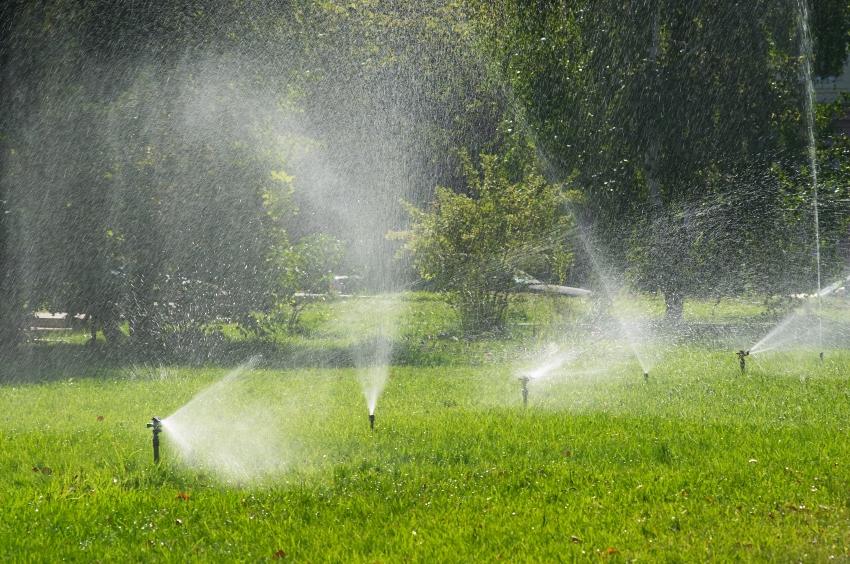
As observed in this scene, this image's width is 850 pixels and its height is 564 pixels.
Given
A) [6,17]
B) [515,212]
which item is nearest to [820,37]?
[515,212]

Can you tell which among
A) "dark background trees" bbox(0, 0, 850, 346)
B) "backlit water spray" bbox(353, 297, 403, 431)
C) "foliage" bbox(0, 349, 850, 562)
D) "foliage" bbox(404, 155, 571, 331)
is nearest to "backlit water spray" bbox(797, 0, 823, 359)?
"dark background trees" bbox(0, 0, 850, 346)

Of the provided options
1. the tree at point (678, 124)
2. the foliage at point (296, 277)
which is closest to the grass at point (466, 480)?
the foliage at point (296, 277)

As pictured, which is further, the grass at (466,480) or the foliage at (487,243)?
the foliage at (487,243)

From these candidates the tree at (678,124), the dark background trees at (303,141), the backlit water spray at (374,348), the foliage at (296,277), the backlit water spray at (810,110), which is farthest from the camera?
the tree at (678,124)

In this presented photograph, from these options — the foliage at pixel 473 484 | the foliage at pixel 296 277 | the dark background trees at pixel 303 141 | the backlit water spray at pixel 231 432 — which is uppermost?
the dark background trees at pixel 303 141

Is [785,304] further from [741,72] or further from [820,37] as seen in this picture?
[820,37]

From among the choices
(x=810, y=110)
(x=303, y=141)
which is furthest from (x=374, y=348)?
(x=810, y=110)

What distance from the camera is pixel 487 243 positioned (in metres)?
17.4

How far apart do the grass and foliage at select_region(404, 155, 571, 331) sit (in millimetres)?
6876

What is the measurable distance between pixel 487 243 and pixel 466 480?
11279 millimetres

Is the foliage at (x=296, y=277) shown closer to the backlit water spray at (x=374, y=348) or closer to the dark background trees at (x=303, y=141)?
the dark background trees at (x=303, y=141)

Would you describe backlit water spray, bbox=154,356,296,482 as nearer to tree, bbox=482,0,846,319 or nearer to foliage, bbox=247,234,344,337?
foliage, bbox=247,234,344,337

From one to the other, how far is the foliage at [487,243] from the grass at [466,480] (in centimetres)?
688

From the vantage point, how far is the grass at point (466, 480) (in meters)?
5.12
